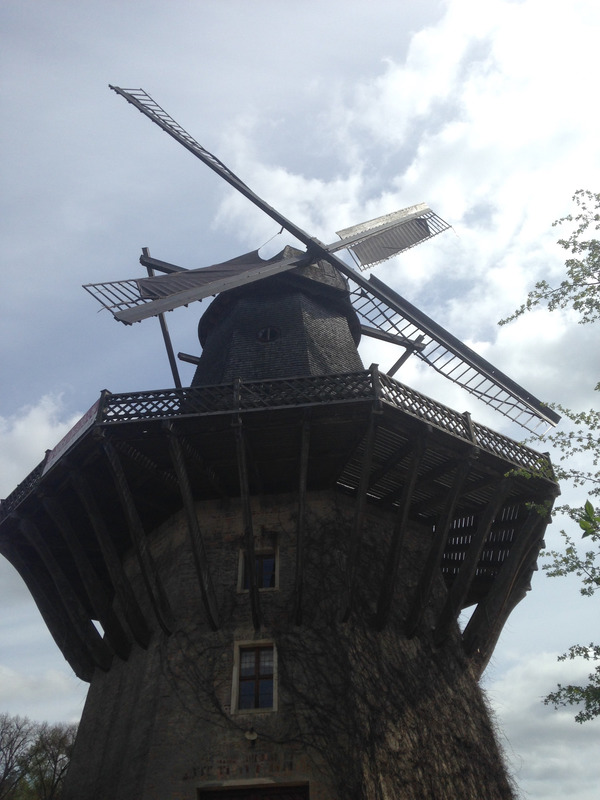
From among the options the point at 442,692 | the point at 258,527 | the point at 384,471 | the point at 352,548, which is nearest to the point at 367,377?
the point at 384,471

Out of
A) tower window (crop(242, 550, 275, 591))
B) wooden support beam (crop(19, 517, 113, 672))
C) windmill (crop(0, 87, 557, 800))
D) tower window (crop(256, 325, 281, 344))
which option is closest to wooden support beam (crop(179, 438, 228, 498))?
windmill (crop(0, 87, 557, 800))

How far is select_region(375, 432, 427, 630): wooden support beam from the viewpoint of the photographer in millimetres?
12258

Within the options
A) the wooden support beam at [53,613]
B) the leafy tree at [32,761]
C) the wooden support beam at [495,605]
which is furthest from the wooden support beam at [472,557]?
the leafy tree at [32,761]

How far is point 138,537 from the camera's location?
12.4m

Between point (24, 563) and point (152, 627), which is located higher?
point (24, 563)

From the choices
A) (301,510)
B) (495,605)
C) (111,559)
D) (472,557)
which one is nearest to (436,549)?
(472,557)

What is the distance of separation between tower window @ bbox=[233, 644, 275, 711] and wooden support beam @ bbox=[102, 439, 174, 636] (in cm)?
161

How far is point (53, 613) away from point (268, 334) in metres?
8.33

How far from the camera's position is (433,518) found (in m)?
16.0

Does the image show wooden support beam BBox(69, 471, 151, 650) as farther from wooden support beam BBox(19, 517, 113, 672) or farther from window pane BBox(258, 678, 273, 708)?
window pane BBox(258, 678, 273, 708)

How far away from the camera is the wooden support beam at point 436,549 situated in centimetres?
1269

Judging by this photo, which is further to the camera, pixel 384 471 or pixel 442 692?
pixel 384 471

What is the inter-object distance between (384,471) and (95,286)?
7820 mm

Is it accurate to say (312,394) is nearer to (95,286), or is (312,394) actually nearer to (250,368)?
(250,368)
